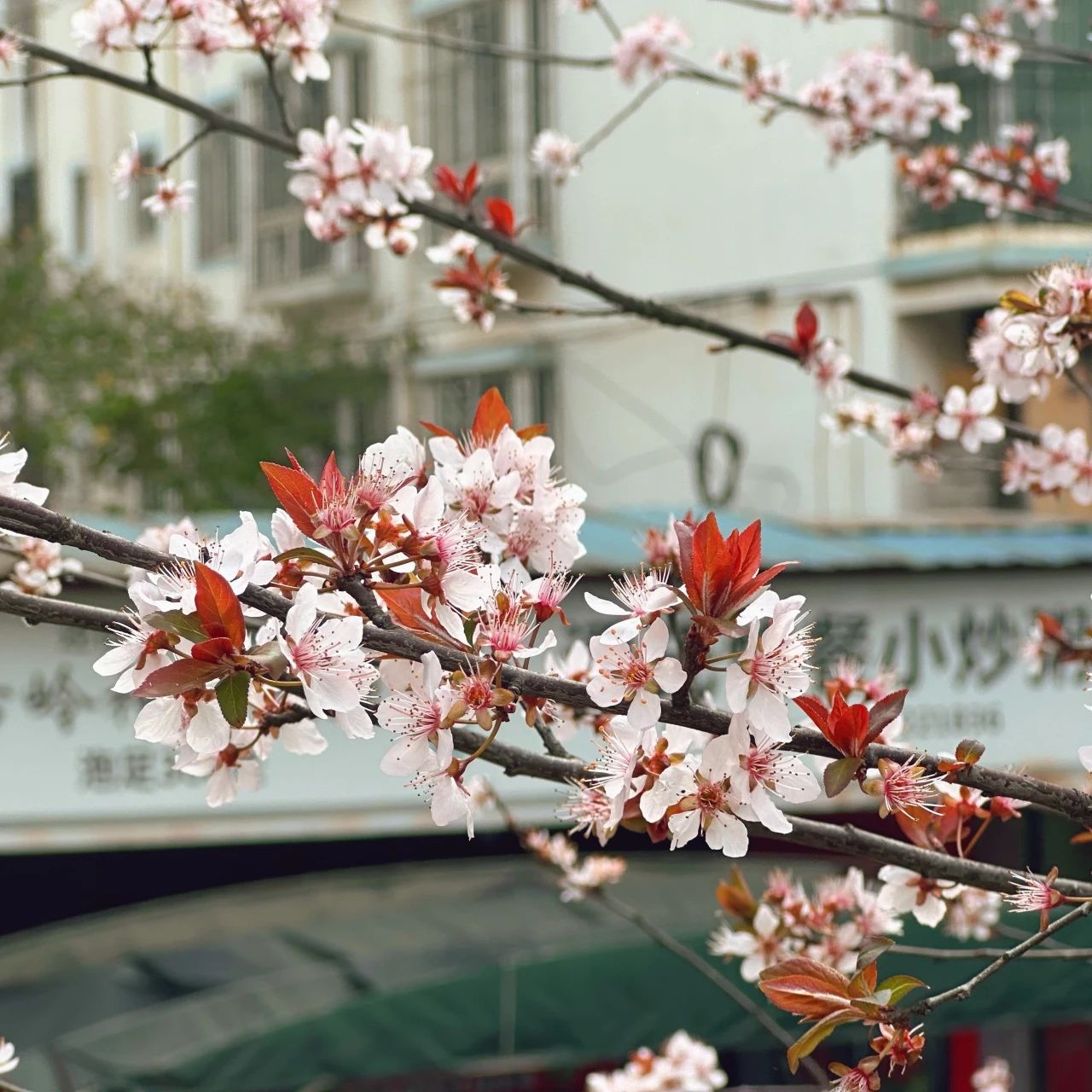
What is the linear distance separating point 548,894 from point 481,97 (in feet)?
25.6

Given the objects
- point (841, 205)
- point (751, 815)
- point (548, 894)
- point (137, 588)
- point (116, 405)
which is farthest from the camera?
point (116, 405)

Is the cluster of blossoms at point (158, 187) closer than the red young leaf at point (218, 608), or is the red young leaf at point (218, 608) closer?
the red young leaf at point (218, 608)

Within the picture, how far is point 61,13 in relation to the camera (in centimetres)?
1684

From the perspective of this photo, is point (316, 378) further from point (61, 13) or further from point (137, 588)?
point (137, 588)

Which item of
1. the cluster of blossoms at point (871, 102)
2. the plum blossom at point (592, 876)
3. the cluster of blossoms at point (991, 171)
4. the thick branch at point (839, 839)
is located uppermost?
the cluster of blossoms at point (871, 102)

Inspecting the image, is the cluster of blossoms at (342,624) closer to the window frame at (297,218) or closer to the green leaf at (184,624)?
the green leaf at (184,624)

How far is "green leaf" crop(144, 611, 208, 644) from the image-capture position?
4.47ft

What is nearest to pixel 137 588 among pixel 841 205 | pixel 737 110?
pixel 841 205

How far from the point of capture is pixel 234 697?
4.52 ft

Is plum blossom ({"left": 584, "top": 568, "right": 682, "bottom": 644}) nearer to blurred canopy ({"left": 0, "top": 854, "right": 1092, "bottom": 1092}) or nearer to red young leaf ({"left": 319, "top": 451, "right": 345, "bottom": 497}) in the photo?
red young leaf ({"left": 319, "top": 451, "right": 345, "bottom": 497})

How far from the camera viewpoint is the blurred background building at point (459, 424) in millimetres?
5891

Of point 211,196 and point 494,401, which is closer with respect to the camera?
point 494,401

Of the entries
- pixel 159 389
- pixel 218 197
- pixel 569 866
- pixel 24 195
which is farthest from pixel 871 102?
pixel 24 195

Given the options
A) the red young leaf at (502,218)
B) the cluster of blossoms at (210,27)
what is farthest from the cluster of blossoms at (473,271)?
the cluster of blossoms at (210,27)
